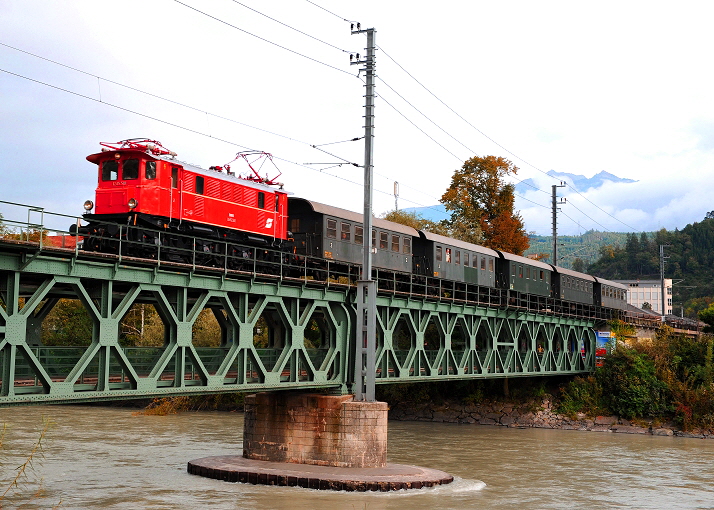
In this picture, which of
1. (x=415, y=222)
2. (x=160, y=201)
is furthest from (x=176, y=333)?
(x=415, y=222)

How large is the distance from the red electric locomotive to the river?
722 centimetres

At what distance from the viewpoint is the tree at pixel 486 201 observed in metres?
66.3

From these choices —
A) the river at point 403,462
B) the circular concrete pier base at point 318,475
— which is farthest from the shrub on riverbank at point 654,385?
the circular concrete pier base at point 318,475

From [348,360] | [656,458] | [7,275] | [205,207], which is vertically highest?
[205,207]

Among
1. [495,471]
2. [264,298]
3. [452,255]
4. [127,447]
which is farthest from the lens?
[452,255]

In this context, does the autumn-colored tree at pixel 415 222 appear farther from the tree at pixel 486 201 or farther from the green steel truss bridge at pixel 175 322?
the green steel truss bridge at pixel 175 322

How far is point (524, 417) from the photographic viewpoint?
51406mm

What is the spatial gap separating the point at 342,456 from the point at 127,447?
13740mm

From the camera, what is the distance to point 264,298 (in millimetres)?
24078

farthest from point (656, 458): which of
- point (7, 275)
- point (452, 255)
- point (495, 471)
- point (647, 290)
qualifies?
point (647, 290)

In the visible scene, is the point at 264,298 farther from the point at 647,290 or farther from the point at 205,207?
the point at 647,290

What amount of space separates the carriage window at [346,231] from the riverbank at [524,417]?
2302 centimetres

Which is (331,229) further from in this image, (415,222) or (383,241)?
(415,222)

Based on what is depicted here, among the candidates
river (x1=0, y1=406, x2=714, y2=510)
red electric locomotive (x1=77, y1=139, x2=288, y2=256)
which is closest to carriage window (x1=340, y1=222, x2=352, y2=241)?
red electric locomotive (x1=77, y1=139, x2=288, y2=256)
